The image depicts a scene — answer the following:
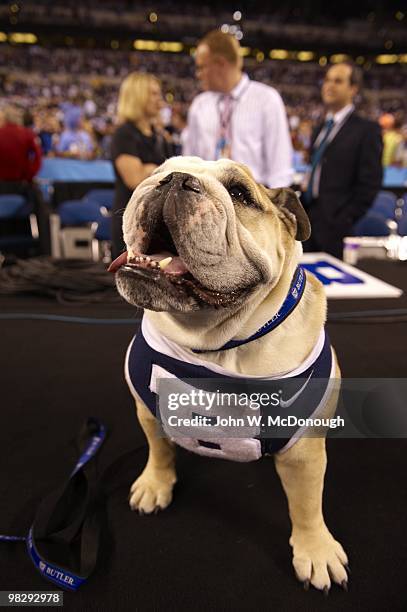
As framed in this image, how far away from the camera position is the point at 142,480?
87 centimetres

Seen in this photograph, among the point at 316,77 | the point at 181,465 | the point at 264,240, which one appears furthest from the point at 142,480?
the point at 316,77

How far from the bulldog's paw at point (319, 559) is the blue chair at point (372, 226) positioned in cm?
295

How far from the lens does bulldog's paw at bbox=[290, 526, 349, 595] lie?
26.4 inches

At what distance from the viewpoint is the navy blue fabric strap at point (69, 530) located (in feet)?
2.18

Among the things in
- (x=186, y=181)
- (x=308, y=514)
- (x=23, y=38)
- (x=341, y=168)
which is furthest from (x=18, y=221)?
(x=23, y=38)

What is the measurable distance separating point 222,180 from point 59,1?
49.7ft

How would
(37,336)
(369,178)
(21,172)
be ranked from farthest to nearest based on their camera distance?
(21,172) < (369,178) < (37,336)

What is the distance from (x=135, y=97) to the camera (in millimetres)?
2166

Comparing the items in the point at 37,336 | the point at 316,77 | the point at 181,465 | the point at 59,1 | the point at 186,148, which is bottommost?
→ the point at 181,465

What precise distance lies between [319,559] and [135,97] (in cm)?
209

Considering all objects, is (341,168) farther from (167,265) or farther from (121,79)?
(121,79)

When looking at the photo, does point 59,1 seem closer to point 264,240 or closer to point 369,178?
point 369,178

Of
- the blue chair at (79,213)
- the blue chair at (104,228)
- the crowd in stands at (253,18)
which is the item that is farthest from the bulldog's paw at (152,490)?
the crowd in stands at (253,18)

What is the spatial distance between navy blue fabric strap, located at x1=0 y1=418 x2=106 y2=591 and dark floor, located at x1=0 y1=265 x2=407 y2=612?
19 millimetres
